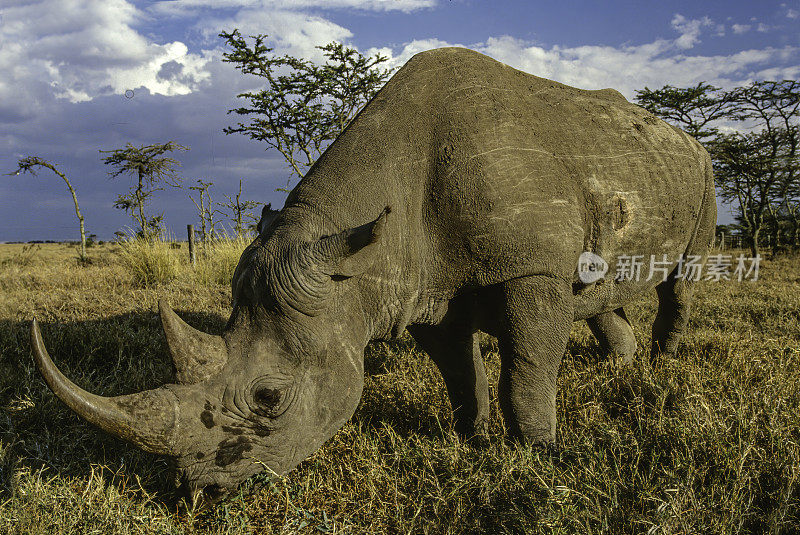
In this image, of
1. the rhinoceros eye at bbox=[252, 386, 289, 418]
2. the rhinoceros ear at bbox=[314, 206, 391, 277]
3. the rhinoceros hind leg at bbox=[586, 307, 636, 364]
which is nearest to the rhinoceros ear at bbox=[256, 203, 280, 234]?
the rhinoceros ear at bbox=[314, 206, 391, 277]

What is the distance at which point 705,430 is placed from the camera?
9.44ft

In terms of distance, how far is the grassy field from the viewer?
242 cm

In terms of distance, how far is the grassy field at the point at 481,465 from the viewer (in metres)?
2.42

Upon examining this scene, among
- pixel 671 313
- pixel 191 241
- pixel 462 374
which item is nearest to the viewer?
pixel 462 374

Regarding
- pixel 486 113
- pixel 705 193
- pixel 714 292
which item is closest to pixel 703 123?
pixel 714 292

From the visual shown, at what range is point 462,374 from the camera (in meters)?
3.69

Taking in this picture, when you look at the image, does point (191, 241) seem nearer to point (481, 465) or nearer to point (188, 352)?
point (188, 352)

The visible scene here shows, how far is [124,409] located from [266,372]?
56 centimetres

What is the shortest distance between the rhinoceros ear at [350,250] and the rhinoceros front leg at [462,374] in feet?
3.76

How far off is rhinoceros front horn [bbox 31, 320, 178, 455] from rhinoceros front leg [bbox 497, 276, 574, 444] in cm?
165

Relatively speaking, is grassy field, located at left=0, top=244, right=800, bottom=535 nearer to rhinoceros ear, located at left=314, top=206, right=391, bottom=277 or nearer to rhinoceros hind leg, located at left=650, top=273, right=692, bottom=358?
rhinoceros hind leg, located at left=650, top=273, right=692, bottom=358

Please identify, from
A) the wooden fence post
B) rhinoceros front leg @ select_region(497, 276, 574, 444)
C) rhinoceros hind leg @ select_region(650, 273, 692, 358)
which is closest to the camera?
rhinoceros front leg @ select_region(497, 276, 574, 444)

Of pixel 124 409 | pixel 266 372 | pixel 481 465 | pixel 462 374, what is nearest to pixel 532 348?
pixel 481 465

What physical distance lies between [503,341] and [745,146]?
67.5 ft
